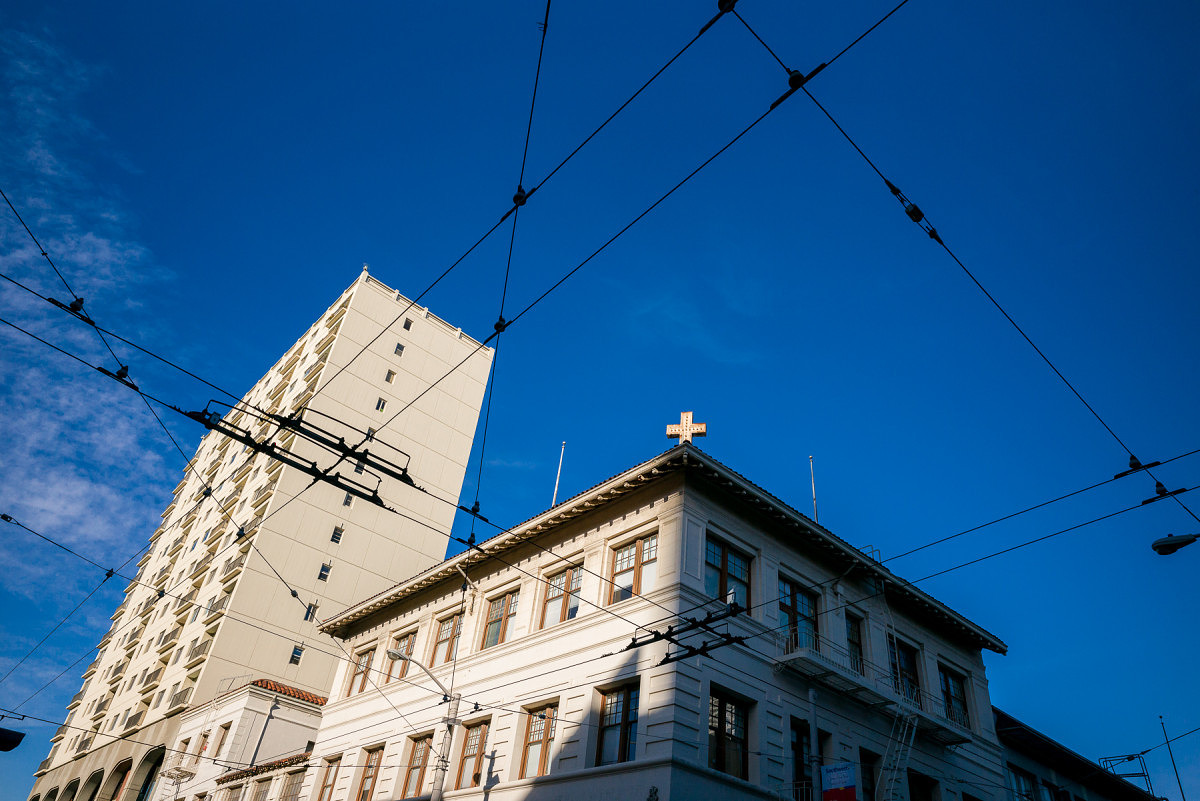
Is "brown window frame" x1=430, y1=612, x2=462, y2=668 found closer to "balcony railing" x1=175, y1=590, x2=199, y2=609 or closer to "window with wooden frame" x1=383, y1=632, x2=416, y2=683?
"window with wooden frame" x1=383, y1=632, x2=416, y2=683

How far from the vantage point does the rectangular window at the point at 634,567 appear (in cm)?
2353

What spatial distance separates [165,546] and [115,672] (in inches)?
525

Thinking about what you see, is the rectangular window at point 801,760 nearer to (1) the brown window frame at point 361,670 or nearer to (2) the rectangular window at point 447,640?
(2) the rectangular window at point 447,640

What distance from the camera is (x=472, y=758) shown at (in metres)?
25.3

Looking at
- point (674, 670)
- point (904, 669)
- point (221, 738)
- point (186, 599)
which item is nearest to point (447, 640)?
point (674, 670)

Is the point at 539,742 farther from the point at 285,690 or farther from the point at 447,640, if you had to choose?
the point at 285,690

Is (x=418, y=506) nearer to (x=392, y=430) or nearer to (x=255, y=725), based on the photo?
(x=392, y=430)

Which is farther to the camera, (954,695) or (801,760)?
(954,695)

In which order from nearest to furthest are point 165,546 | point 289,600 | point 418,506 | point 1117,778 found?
point 1117,778 < point 289,600 < point 418,506 < point 165,546

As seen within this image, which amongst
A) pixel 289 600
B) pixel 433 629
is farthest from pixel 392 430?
pixel 433 629

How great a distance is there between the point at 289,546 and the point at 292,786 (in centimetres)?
1814

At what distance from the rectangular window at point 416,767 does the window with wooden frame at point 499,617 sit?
3.70 metres

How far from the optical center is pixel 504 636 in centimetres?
2733

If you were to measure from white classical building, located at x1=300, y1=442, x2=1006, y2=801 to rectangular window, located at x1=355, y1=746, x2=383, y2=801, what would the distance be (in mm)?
71
